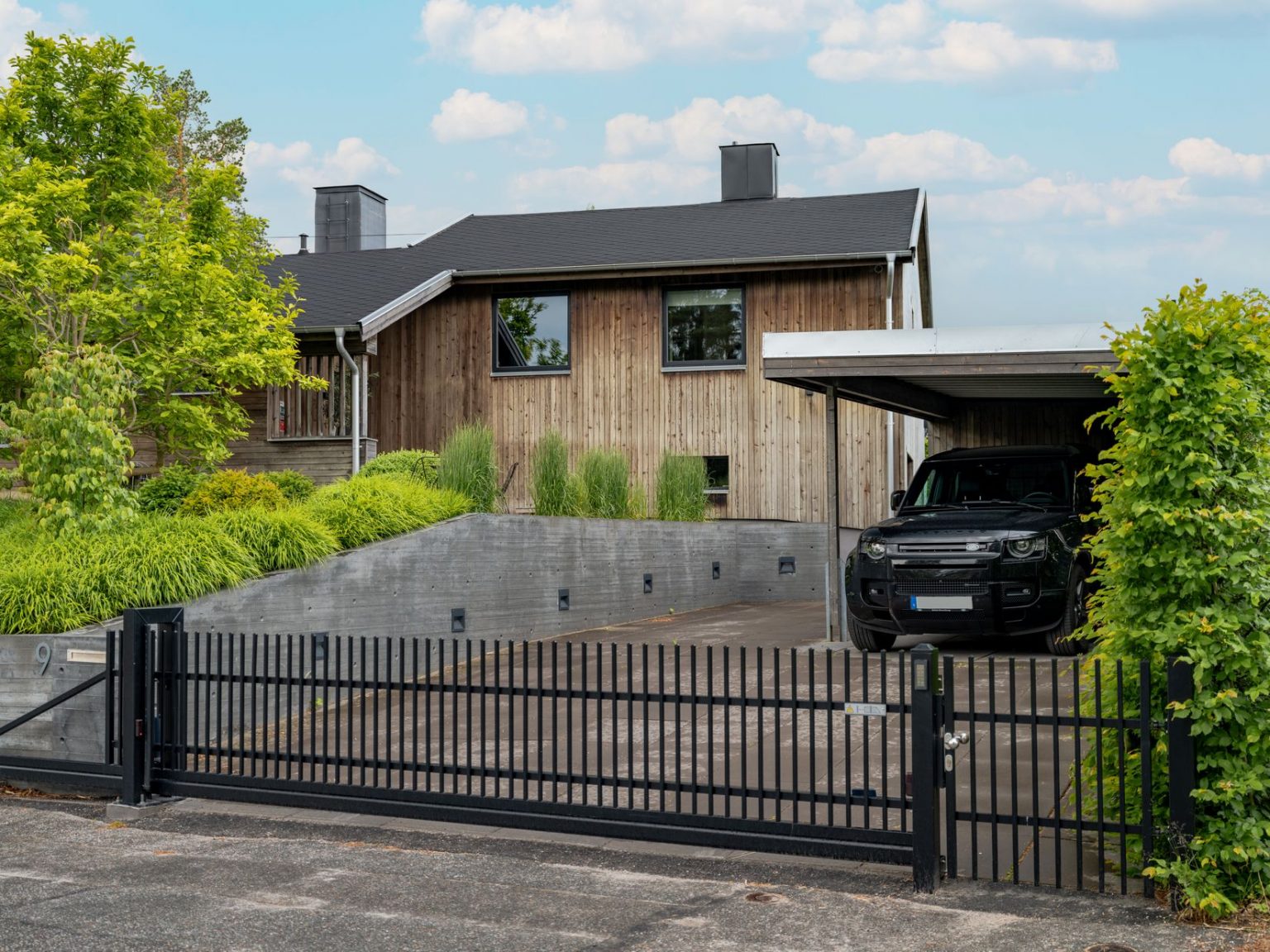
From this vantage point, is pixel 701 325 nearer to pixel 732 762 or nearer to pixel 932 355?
pixel 932 355

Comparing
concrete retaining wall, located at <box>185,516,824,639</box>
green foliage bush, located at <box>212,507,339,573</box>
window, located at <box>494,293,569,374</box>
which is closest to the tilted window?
window, located at <box>494,293,569,374</box>

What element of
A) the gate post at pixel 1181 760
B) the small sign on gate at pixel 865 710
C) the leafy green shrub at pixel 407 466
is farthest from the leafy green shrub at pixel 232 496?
the gate post at pixel 1181 760

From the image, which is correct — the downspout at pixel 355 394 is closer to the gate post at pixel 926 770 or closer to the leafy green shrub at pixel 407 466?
the leafy green shrub at pixel 407 466

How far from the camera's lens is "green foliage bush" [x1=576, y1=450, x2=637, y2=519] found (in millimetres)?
17625

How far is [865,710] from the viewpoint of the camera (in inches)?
253

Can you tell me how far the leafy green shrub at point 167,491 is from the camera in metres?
13.7

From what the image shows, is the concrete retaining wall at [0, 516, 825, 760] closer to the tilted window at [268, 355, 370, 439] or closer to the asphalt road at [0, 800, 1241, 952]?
the asphalt road at [0, 800, 1241, 952]

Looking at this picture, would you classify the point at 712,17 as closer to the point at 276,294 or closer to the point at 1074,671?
the point at 276,294

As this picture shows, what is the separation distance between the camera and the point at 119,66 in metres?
15.2

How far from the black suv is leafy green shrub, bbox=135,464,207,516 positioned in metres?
6.74

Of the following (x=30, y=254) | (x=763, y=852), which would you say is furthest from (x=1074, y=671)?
(x=30, y=254)

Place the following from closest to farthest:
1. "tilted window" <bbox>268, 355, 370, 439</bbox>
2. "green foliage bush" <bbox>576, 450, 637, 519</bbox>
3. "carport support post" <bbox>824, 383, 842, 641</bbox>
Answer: "carport support post" <bbox>824, 383, 842, 641</bbox> < "green foliage bush" <bbox>576, 450, 637, 519</bbox> < "tilted window" <bbox>268, 355, 370, 439</bbox>

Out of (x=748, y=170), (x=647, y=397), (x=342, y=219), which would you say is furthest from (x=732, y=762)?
(x=342, y=219)

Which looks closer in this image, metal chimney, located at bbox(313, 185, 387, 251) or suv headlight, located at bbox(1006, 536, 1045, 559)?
suv headlight, located at bbox(1006, 536, 1045, 559)
